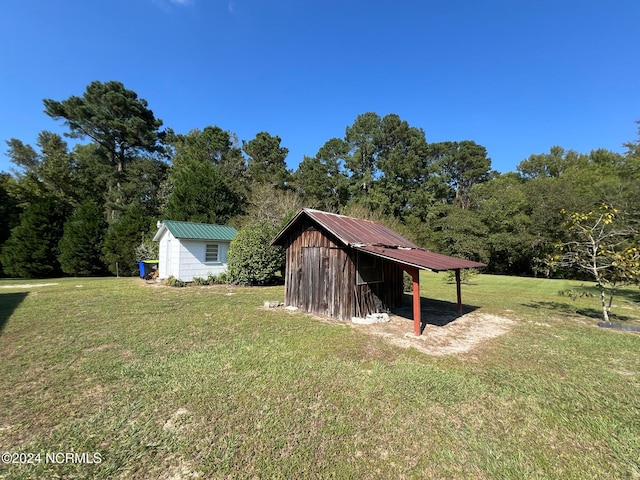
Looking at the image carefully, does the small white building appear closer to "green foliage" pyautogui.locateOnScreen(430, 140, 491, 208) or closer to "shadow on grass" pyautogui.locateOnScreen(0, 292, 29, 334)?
"shadow on grass" pyautogui.locateOnScreen(0, 292, 29, 334)

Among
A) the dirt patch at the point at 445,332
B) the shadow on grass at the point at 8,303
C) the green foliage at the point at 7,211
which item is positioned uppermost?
the green foliage at the point at 7,211

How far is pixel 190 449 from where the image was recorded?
2.99m

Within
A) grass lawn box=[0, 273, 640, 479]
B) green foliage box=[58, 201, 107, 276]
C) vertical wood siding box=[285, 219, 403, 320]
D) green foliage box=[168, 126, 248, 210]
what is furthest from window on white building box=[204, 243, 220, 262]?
green foliage box=[168, 126, 248, 210]

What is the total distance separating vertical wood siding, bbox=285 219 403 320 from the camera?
8.70 m

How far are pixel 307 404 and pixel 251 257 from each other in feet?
38.7

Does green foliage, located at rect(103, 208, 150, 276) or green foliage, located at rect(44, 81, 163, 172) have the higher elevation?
green foliage, located at rect(44, 81, 163, 172)

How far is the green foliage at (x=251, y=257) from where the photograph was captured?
49.0ft

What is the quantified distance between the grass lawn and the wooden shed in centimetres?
172

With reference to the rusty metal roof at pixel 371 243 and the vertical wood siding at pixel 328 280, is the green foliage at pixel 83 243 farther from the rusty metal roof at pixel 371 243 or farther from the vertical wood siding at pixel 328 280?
the vertical wood siding at pixel 328 280

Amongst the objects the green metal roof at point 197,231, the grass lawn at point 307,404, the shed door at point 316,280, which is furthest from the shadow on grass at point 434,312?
the green metal roof at point 197,231

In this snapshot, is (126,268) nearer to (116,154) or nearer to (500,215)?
(116,154)

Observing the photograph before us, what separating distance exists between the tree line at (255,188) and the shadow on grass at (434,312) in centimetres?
976

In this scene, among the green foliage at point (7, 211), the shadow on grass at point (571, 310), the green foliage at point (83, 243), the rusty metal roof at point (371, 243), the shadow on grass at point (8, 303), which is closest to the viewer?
the rusty metal roof at point (371, 243)

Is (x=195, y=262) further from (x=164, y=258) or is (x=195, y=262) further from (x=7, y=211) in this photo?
(x=7, y=211)
